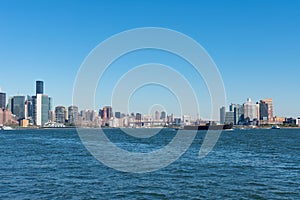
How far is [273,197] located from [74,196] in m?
15.5

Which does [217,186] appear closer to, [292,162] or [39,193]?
[39,193]

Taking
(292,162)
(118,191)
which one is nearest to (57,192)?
(118,191)

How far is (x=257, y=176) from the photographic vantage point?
34.0 m

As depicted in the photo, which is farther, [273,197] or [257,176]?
[257,176]

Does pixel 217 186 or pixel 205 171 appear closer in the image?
pixel 217 186

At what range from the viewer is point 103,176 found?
33.8 metres

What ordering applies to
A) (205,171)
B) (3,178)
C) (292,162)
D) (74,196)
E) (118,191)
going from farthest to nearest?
(292,162) → (205,171) → (3,178) → (118,191) → (74,196)

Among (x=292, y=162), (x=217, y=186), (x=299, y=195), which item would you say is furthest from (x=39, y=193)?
(x=292, y=162)

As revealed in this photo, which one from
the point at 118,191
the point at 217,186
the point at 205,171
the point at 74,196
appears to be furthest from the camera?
the point at 205,171

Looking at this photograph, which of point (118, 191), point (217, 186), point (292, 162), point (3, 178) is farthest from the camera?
point (292, 162)

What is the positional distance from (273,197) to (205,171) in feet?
39.3

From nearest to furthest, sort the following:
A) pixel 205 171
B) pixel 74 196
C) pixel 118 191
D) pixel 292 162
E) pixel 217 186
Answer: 1. pixel 74 196
2. pixel 118 191
3. pixel 217 186
4. pixel 205 171
5. pixel 292 162

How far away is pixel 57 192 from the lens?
26609 millimetres

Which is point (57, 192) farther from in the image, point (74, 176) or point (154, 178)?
point (154, 178)
